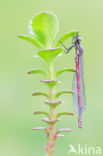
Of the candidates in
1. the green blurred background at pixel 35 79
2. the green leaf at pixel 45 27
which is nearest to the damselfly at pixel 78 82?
the green leaf at pixel 45 27

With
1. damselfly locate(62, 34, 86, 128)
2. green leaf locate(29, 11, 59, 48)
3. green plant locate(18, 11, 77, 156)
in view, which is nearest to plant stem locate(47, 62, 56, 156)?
green plant locate(18, 11, 77, 156)

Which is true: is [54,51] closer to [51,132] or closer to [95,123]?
[51,132]

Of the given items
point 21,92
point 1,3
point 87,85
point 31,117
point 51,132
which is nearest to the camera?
point 51,132

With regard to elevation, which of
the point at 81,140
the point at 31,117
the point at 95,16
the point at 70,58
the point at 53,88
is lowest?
the point at 81,140

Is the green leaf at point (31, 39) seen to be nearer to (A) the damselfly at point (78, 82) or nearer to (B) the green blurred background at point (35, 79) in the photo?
(A) the damselfly at point (78, 82)

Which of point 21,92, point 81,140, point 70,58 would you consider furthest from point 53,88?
point 70,58

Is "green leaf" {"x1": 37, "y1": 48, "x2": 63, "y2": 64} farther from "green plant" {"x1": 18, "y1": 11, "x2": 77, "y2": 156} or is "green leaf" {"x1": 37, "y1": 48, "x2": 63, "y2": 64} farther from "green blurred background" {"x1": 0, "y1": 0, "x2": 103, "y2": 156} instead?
"green blurred background" {"x1": 0, "y1": 0, "x2": 103, "y2": 156}

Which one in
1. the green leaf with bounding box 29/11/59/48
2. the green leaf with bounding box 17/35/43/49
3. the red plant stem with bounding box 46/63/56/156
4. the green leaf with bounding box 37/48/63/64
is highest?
the green leaf with bounding box 29/11/59/48
